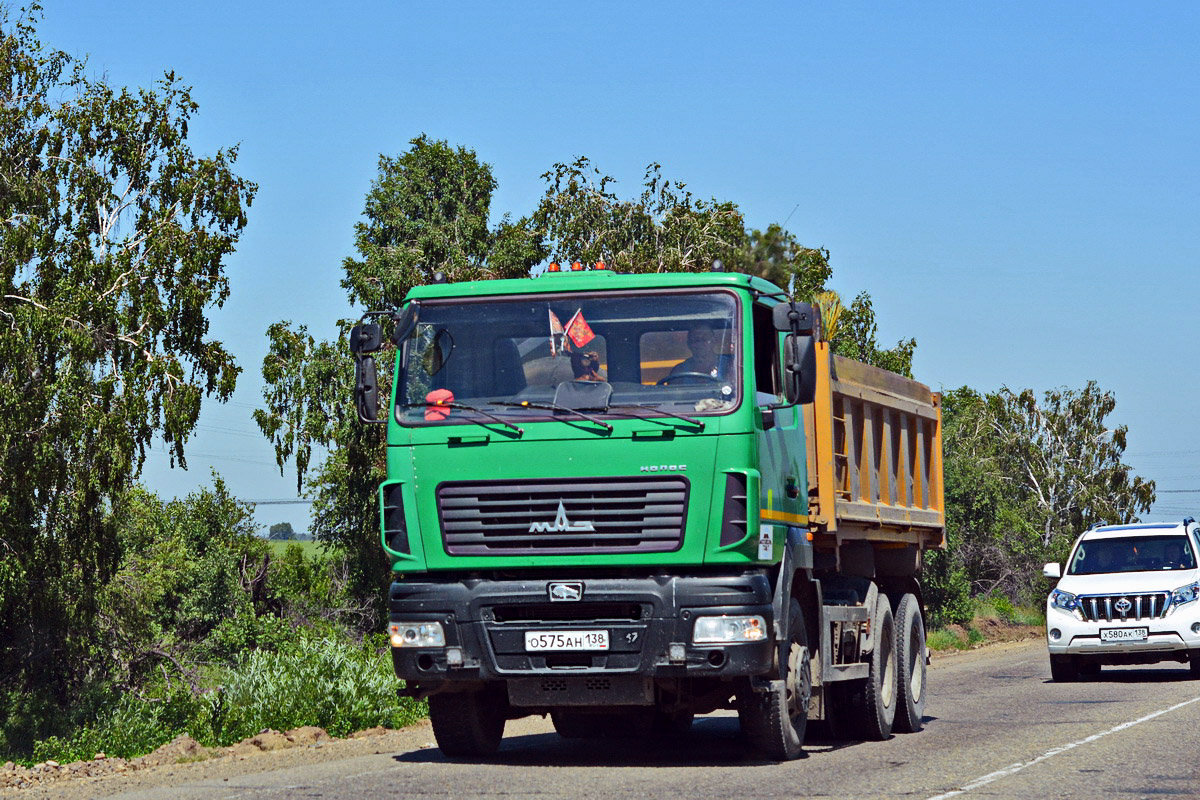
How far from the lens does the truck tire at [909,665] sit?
13.6m

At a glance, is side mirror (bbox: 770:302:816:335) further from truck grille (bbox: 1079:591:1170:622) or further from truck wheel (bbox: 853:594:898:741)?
truck grille (bbox: 1079:591:1170:622)

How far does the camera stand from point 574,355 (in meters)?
10.1

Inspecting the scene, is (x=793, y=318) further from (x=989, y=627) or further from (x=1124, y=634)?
(x=989, y=627)

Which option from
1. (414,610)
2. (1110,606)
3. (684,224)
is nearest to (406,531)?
(414,610)

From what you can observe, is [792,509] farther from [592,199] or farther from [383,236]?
[383,236]

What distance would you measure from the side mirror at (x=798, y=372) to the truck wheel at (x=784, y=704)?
4.53 ft

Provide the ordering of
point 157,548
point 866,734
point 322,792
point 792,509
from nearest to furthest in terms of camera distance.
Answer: point 322,792 < point 792,509 < point 866,734 < point 157,548

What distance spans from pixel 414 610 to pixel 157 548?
37160 millimetres

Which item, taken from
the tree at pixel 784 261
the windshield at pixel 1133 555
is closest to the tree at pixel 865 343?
the tree at pixel 784 261

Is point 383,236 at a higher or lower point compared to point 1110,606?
higher

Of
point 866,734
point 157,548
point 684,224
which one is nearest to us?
point 866,734

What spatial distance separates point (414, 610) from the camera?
998 centimetres

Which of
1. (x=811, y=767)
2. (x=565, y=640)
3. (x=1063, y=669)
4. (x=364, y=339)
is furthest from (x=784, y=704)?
(x=1063, y=669)

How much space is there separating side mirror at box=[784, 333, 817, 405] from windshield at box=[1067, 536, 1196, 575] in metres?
11.6
